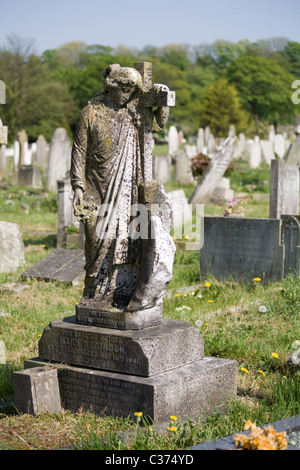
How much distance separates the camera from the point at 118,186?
209 inches

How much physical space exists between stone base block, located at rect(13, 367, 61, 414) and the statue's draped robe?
29.8 inches

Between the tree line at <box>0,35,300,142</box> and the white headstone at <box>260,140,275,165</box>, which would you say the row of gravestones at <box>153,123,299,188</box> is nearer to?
the white headstone at <box>260,140,275,165</box>

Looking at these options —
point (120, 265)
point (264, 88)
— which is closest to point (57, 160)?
point (120, 265)

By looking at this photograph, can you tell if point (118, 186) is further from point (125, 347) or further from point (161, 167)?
point (161, 167)

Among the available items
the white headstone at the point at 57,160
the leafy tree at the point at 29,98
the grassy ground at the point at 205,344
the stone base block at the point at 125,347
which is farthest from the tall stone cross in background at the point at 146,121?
the leafy tree at the point at 29,98

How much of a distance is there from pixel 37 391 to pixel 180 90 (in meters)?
63.6

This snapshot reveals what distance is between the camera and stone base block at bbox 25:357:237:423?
4742 millimetres

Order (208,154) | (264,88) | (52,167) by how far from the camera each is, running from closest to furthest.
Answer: (52,167)
(208,154)
(264,88)

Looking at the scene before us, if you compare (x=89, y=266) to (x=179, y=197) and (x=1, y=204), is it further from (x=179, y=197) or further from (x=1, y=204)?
(x=1, y=204)

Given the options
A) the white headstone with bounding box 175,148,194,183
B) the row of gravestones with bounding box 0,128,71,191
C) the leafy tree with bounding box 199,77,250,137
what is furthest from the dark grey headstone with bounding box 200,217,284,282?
the leafy tree with bounding box 199,77,250,137

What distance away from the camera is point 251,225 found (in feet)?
30.7

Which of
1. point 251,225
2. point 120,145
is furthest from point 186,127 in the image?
point 120,145

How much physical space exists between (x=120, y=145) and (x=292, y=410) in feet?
7.71

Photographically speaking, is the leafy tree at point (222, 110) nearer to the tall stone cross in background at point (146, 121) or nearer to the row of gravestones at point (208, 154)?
the row of gravestones at point (208, 154)
